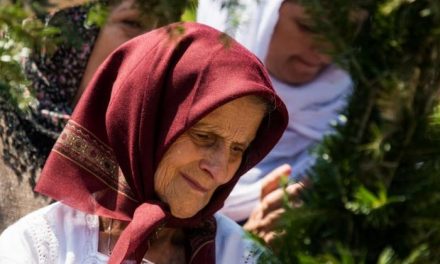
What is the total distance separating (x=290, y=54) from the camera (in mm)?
3996

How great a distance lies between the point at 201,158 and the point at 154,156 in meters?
0.13

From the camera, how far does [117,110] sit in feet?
9.94

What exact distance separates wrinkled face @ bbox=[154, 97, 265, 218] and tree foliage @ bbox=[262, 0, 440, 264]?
1.05 meters

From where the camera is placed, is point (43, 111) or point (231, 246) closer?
point (231, 246)

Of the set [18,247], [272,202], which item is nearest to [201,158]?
[272,202]

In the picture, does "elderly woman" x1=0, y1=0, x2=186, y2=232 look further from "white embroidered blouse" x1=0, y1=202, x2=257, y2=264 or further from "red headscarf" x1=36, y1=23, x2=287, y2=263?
"white embroidered blouse" x1=0, y1=202, x2=257, y2=264

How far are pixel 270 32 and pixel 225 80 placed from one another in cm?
118

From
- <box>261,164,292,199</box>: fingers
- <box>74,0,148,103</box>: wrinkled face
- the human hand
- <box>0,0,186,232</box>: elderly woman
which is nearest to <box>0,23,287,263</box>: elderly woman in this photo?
the human hand

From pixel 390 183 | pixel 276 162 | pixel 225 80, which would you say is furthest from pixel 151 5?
pixel 276 162

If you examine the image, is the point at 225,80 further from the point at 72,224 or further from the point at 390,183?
the point at 390,183

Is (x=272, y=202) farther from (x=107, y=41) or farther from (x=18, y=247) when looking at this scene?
(x=107, y=41)

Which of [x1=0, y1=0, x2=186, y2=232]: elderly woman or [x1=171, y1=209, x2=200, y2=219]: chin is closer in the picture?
[x1=171, y1=209, x2=200, y2=219]: chin

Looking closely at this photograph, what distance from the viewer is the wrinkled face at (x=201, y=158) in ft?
9.91

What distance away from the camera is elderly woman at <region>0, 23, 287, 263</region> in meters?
2.96
